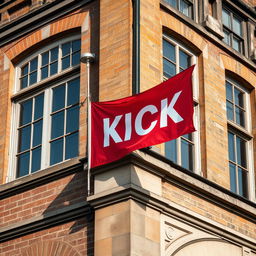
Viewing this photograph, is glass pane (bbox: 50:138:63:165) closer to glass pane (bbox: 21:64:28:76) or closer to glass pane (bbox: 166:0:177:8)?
glass pane (bbox: 21:64:28:76)

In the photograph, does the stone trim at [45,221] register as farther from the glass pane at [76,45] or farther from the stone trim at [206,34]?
the stone trim at [206,34]

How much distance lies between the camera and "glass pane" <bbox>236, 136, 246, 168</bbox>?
63.2ft

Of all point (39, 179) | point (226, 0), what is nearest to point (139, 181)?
point (39, 179)

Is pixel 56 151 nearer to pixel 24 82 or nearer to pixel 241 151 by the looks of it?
pixel 24 82

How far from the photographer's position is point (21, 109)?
18719 mm

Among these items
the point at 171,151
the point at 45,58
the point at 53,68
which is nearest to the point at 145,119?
the point at 171,151

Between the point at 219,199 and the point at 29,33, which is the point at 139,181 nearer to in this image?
the point at 219,199

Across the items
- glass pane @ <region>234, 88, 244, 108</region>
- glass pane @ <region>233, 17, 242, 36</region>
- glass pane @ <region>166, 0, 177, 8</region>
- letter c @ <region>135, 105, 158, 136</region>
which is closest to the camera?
letter c @ <region>135, 105, 158, 136</region>

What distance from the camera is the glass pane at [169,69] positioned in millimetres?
17859

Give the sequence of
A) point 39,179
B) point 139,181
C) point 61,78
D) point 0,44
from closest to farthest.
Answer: point 139,181, point 39,179, point 61,78, point 0,44

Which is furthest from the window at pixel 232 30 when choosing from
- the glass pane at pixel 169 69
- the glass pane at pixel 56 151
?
the glass pane at pixel 56 151

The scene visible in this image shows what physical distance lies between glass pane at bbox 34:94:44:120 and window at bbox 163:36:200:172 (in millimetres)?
2779

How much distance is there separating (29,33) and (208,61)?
4.16 meters

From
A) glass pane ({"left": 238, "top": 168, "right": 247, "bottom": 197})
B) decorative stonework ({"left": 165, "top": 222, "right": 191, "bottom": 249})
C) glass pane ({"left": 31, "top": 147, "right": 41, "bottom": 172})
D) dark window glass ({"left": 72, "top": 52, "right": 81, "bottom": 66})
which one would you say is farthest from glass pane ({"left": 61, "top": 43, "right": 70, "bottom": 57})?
decorative stonework ({"left": 165, "top": 222, "right": 191, "bottom": 249})
